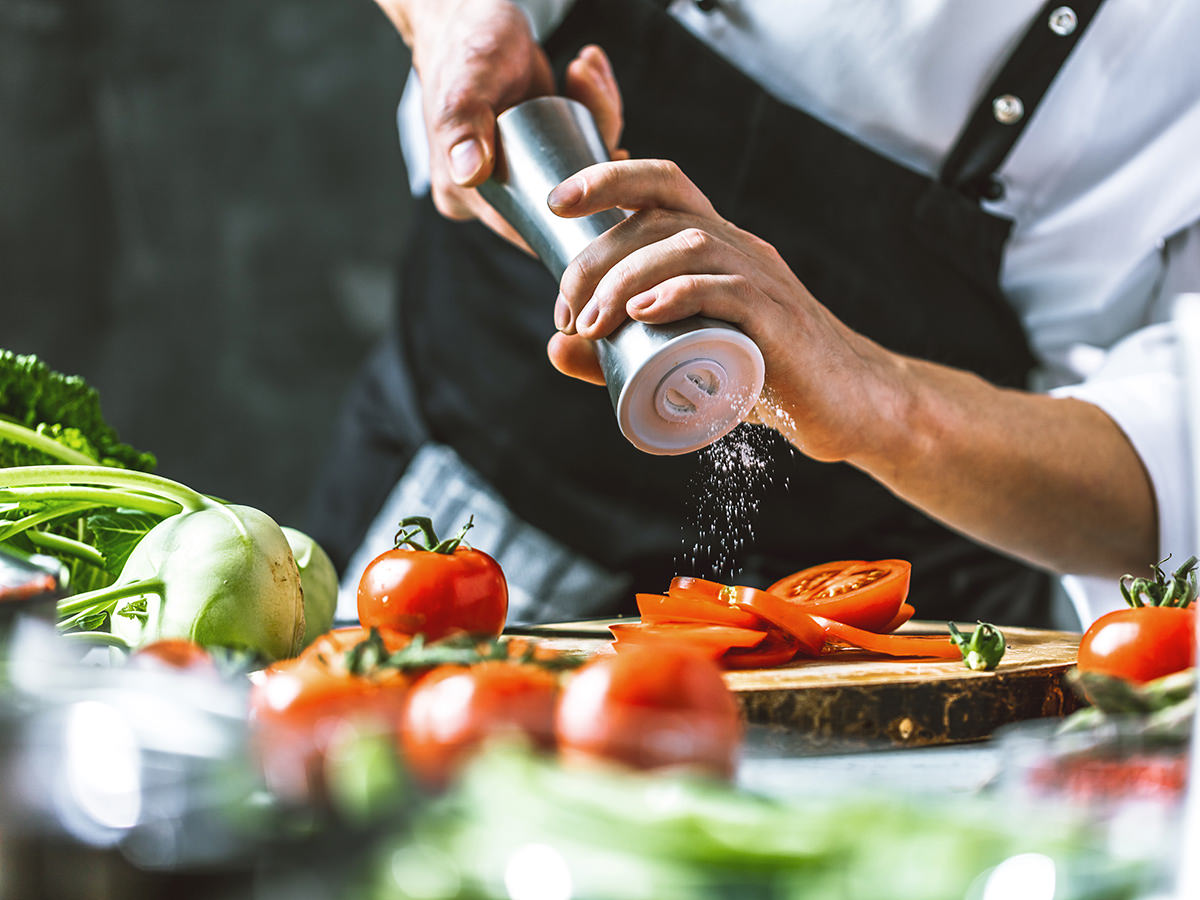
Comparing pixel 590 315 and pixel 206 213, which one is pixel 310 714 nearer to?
pixel 590 315

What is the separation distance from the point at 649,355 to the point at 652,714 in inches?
13.1

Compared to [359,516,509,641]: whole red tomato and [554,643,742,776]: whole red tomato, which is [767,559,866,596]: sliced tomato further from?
[554,643,742,776]: whole red tomato

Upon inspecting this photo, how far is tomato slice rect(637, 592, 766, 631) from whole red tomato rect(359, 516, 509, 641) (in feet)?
0.44

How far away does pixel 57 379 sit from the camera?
899 mm

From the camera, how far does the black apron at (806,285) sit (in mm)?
1187

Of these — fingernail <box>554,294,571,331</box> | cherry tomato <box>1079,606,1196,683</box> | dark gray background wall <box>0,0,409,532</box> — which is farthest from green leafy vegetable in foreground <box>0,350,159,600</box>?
dark gray background wall <box>0,0,409,532</box>

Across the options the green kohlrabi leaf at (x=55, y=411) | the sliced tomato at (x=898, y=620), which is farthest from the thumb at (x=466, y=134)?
the sliced tomato at (x=898, y=620)

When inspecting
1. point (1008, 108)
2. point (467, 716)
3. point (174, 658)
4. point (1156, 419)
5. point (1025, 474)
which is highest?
point (1008, 108)

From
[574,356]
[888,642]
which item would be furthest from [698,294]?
[888,642]

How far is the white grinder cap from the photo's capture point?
700mm

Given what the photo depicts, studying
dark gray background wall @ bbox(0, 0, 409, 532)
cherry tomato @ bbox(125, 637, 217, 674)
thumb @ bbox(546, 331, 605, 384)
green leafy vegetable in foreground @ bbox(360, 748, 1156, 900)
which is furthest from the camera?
dark gray background wall @ bbox(0, 0, 409, 532)

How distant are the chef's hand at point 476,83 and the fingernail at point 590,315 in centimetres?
21

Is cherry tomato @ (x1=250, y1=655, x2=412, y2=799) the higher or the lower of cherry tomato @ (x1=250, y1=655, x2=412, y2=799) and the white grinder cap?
the lower

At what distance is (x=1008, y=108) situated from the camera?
3.71ft
